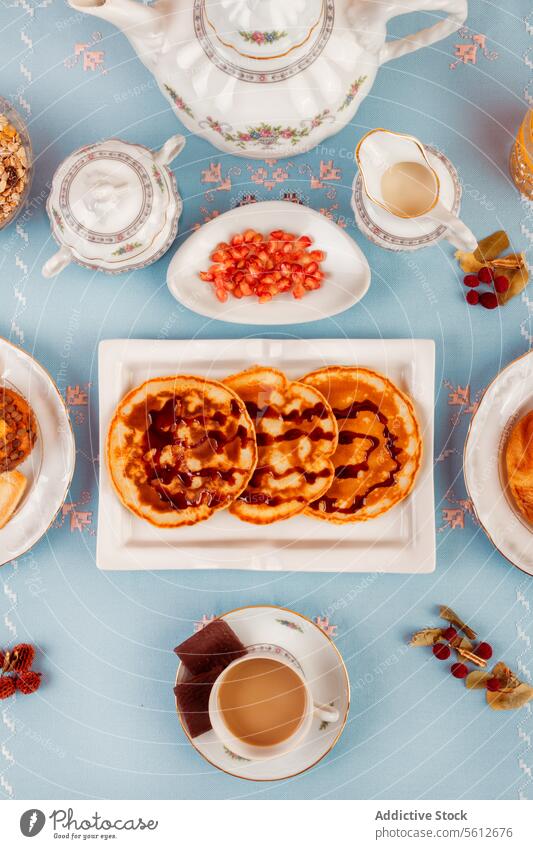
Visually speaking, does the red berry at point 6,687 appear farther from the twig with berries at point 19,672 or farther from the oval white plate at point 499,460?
the oval white plate at point 499,460

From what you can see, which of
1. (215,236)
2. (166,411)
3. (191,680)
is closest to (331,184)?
(215,236)


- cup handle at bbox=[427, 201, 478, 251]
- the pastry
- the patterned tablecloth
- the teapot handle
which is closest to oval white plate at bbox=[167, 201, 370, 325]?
the patterned tablecloth

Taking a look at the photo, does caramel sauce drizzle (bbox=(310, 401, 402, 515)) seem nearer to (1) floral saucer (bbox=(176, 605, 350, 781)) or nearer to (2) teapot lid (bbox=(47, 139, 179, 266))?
(1) floral saucer (bbox=(176, 605, 350, 781))

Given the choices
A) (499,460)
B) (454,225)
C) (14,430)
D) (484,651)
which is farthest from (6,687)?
(454,225)

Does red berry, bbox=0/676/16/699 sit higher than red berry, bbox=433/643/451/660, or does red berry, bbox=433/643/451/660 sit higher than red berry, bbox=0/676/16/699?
red berry, bbox=0/676/16/699

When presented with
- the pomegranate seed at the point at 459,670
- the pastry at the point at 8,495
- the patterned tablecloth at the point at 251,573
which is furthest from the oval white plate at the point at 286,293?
the pomegranate seed at the point at 459,670
